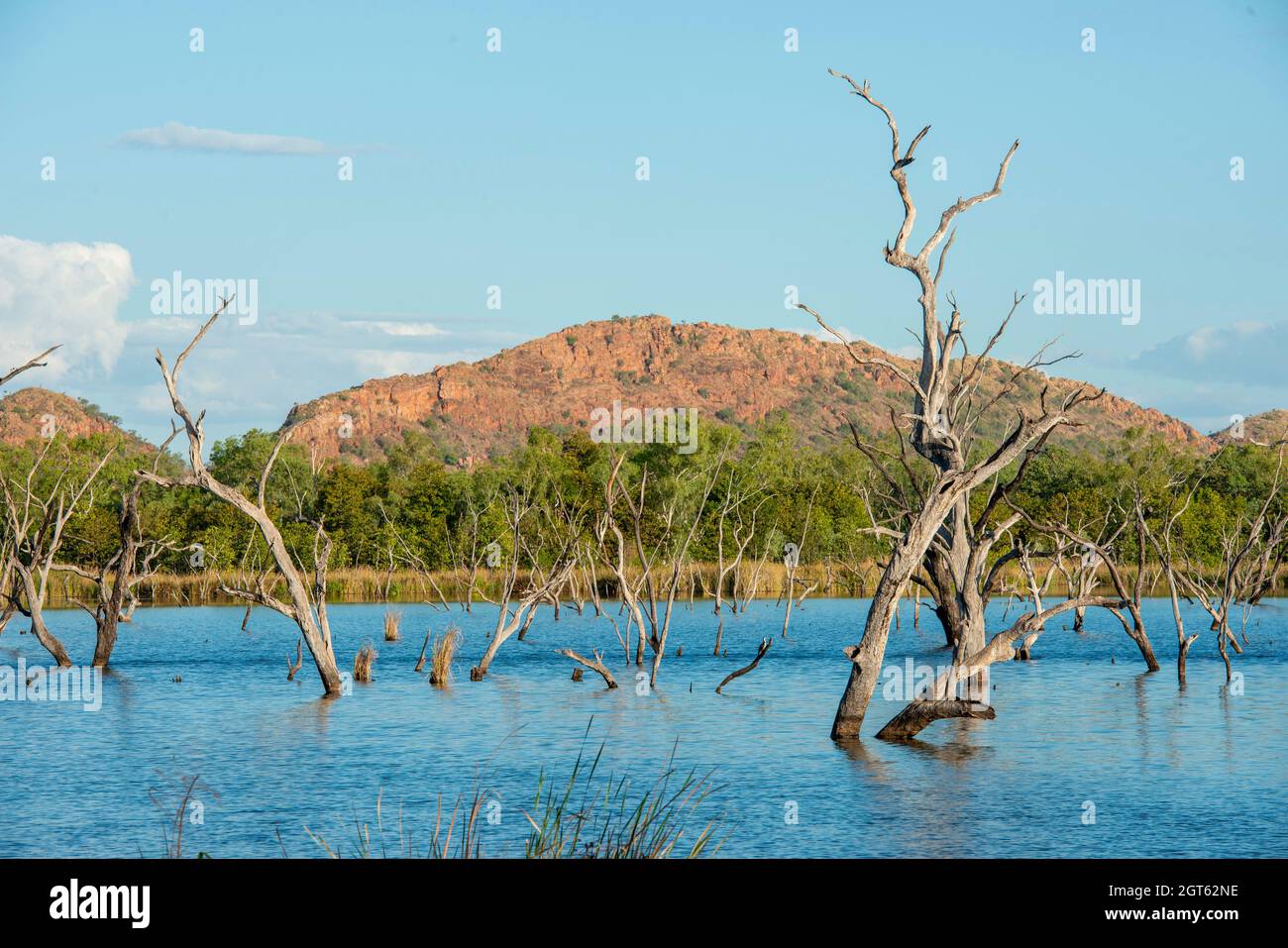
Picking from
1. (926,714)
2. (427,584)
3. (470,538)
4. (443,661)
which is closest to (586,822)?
(926,714)

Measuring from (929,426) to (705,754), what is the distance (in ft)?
21.6

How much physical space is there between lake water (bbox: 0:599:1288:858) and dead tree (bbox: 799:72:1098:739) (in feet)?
5.28

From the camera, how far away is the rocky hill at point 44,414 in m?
135

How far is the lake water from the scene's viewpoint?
50.1 feet

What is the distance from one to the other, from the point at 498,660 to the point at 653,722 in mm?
11760

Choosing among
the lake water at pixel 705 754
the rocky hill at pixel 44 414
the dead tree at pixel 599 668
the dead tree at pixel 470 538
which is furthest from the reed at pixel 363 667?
the rocky hill at pixel 44 414

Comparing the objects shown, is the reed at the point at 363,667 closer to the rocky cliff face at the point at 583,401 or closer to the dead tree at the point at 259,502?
the dead tree at the point at 259,502

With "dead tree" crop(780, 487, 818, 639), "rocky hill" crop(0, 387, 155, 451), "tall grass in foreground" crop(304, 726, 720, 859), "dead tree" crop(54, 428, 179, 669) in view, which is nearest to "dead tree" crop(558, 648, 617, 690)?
"tall grass in foreground" crop(304, 726, 720, 859)

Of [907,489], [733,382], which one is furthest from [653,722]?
[733,382]

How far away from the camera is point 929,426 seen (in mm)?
22984

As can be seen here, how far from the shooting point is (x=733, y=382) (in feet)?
642

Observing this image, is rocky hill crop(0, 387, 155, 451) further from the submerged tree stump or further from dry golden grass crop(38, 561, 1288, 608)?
the submerged tree stump
